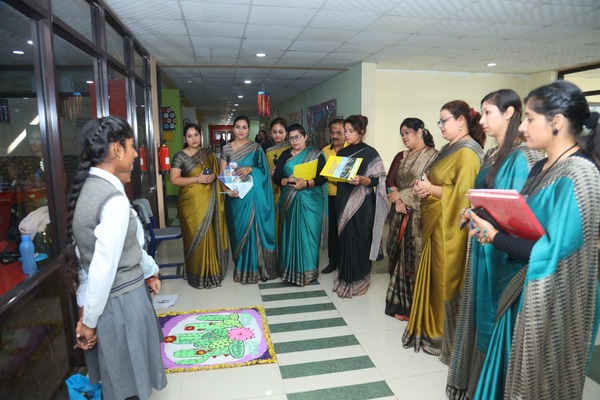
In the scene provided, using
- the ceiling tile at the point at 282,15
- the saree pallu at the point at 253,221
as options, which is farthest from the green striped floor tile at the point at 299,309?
the ceiling tile at the point at 282,15

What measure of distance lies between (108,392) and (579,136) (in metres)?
2.00

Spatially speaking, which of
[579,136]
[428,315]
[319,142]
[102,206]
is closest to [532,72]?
[319,142]

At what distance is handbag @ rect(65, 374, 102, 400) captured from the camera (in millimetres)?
1686

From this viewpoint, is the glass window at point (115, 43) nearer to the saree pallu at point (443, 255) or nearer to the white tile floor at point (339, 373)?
the white tile floor at point (339, 373)

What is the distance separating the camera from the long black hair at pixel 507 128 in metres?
1.74

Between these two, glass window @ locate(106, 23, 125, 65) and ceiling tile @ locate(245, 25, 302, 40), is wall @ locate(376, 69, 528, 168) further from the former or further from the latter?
glass window @ locate(106, 23, 125, 65)

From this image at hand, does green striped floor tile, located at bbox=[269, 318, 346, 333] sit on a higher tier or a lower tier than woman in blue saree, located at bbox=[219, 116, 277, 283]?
lower

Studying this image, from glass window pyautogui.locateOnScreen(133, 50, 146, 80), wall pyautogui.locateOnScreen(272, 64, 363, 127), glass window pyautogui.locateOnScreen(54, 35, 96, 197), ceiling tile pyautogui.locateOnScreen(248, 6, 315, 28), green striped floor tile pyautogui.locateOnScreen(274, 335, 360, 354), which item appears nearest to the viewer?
green striped floor tile pyautogui.locateOnScreen(274, 335, 360, 354)

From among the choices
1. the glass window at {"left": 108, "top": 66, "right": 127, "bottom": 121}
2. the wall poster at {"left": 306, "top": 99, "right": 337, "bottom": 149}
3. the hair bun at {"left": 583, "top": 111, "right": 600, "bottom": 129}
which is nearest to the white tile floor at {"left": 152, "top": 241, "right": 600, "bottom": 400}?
the hair bun at {"left": 583, "top": 111, "right": 600, "bottom": 129}

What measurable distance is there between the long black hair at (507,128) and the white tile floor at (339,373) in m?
1.22

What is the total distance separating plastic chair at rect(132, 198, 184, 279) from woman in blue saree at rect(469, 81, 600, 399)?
2945 mm

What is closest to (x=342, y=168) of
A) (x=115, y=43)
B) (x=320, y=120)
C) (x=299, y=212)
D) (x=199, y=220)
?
(x=299, y=212)

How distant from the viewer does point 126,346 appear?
151 centimetres

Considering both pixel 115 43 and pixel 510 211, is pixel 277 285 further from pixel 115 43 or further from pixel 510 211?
pixel 115 43
